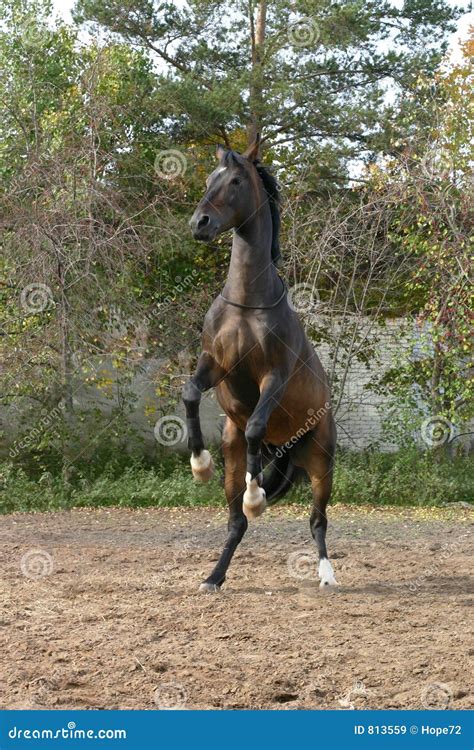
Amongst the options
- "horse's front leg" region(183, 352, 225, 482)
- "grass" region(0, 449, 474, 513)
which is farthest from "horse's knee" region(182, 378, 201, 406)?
"grass" region(0, 449, 474, 513)

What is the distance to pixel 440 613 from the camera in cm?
556

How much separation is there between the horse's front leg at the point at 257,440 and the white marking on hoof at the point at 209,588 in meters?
0.83

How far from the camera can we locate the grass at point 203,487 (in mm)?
10859

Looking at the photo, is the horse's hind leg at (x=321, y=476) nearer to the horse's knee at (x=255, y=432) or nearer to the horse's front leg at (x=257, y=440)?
the horse's front leg at (x=257, y=440)

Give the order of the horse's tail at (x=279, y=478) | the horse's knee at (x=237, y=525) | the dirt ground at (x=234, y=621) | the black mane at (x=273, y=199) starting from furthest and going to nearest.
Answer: the horse's tail at (x=279, y=478) → the horse's knee at (x=237, y=525) → the black mane at (x=273, y=199) → the dirt ground at (x=234, y=621)

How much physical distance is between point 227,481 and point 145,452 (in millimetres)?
7134

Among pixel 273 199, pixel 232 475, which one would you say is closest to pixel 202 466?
pixel 232 475

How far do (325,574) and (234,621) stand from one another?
48.4 inches

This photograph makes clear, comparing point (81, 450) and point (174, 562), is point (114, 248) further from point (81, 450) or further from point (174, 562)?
point (174, 562)

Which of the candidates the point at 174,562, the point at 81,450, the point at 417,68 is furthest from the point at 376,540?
the point at 417,68

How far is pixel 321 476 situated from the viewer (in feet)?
20.9

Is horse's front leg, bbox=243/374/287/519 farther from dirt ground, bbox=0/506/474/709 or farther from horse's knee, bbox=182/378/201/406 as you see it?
dirt ground, bbox=0/506/474/709

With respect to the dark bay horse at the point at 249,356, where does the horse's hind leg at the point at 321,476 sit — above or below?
below

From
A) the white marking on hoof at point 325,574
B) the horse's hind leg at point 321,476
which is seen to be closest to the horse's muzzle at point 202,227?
the horse's hind leg at point 321,476
